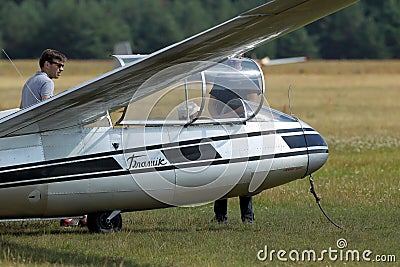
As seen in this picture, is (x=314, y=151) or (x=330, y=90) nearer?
(x=314, y=151)

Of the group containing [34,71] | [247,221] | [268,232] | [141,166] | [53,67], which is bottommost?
[268,232]

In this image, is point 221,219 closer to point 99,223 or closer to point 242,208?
point 242,208

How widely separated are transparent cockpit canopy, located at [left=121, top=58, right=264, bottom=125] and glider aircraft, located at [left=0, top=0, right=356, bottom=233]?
0.01 meters

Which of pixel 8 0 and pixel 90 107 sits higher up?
pixel 8 0

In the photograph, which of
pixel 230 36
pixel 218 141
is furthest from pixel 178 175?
pixel 230 36

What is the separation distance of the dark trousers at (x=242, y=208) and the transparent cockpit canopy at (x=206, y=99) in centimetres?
119

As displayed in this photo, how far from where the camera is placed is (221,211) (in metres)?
11.9

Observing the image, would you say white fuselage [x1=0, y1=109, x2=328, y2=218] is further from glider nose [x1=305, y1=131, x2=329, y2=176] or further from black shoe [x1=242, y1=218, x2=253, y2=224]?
black shoe [x1=242, y1=218, x2=253, y2=224]

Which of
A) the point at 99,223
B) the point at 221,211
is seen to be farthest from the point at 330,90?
the point at 99,223

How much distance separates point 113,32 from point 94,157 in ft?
230

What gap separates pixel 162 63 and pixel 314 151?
360cm

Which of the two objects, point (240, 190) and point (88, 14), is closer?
point (240, 190)

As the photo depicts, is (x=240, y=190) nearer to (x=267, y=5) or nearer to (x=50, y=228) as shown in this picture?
(x=50, y=228)

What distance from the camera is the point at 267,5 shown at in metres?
7.78
